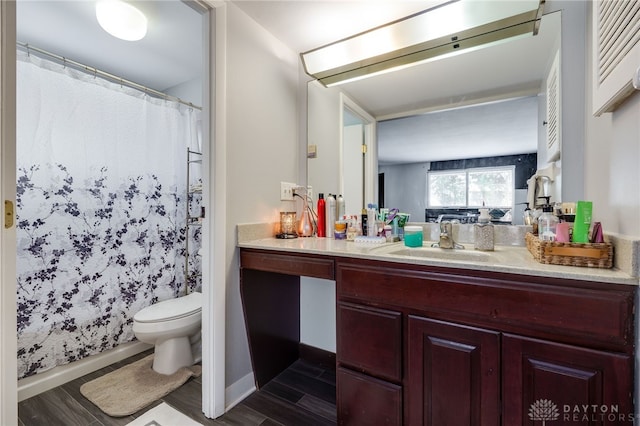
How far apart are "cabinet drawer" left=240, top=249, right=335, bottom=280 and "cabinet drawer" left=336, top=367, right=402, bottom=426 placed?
412 millimetres

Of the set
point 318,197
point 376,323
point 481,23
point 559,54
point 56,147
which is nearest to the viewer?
point 376,323

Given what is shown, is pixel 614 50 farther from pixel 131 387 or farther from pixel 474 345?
pixel 131 387

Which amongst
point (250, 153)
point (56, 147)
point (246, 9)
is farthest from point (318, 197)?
point (56, 147)

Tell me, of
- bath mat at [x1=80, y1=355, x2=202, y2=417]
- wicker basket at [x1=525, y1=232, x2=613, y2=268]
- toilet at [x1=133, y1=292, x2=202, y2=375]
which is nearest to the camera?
wicker basket at [x1=525, y1=232, x2=613, y2=268]

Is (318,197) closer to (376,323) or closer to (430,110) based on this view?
(430,110)

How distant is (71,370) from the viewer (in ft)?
5.46

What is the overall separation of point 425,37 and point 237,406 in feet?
7.02

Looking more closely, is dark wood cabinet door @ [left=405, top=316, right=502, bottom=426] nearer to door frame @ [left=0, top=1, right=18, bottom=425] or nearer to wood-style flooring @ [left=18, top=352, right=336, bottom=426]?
wood-style flooring @ [left=18, top=352, right=336, bottom=426]

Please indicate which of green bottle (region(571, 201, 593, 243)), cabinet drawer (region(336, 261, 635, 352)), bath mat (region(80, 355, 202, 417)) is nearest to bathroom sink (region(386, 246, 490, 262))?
cabinet drawer (region(336, 261, 635, 352))

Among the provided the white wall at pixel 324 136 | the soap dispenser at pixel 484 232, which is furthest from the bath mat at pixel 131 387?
the soap dispenser at pixel 484 232

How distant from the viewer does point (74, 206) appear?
1.71 meters

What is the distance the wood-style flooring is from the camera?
1.33m

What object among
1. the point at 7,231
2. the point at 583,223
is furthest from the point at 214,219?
the point at 583,223

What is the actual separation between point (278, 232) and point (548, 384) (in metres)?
1.36
